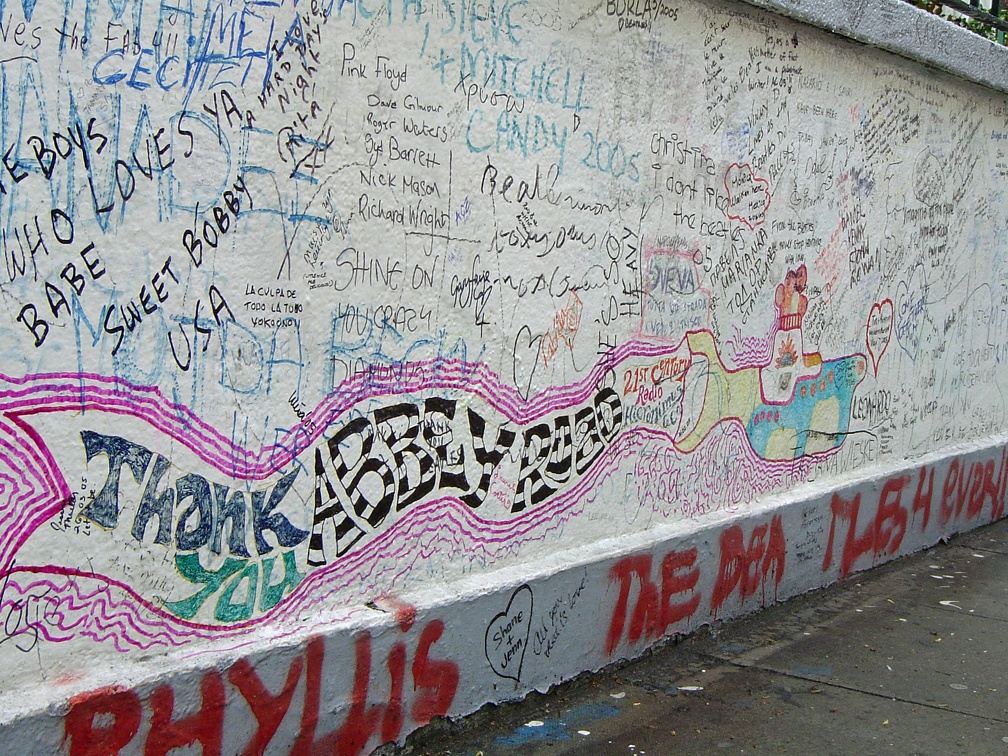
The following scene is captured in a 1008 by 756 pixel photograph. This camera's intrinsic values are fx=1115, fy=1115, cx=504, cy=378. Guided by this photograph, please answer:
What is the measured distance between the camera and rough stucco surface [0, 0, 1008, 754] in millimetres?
3037

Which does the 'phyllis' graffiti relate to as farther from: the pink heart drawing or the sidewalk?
the pink heart drawing

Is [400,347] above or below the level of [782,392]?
above

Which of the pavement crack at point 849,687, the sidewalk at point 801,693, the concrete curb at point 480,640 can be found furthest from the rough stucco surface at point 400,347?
the pavement crack at point 849,687

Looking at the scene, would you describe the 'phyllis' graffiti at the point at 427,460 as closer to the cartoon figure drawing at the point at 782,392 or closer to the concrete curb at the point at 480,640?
the concrete curb at the point at 480,640

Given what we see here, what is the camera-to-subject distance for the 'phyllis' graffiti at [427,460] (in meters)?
3.77

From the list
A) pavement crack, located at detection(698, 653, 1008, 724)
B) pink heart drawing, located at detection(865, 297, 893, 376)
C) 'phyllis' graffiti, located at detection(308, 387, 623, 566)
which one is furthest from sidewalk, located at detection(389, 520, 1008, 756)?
pink heart drawing, located at detection(865, 297, 893, 376)

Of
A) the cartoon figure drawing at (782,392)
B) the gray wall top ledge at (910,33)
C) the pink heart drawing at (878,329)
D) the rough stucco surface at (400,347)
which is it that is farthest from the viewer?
the pink heart drawing at (878,329)

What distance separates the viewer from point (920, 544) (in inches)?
289

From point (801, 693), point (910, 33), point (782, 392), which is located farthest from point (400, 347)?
point (910, 33)

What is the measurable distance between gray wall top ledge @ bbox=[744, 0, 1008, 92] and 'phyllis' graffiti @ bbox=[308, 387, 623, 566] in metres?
2.33

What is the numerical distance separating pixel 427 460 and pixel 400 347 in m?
0.44

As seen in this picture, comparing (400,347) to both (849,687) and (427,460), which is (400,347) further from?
(849,687)

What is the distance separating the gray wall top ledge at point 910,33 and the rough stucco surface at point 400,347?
0.15 metres

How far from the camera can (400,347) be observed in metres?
3.91
